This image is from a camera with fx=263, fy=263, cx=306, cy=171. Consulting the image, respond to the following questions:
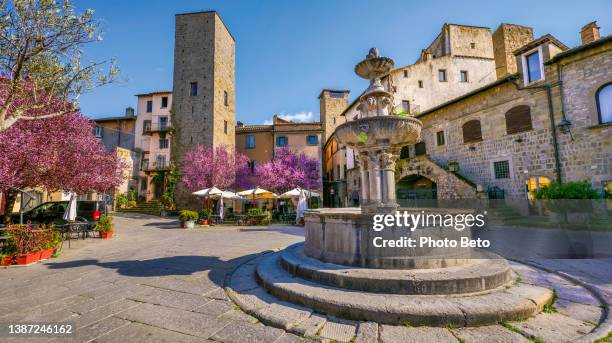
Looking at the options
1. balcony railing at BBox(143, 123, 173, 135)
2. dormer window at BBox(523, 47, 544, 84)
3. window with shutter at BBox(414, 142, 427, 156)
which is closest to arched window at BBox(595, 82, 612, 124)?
dormer window at BBox(523, 47, 544, 84)

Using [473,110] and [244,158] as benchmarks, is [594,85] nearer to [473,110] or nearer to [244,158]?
[473,110]

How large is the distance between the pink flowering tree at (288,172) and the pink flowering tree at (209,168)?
2972mm

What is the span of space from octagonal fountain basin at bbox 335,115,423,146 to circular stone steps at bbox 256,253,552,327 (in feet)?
9.77

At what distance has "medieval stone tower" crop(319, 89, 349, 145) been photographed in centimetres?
3525

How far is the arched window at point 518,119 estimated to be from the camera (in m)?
14.5

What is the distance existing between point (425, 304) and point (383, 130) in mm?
3196

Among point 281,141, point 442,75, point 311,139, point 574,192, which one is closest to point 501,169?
point 574,192

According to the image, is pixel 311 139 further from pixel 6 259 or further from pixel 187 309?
pixel 187 309

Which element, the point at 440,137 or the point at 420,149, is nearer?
the point at 440,137

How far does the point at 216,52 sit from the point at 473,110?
24.9 m

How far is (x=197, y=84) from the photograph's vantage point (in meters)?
28.1

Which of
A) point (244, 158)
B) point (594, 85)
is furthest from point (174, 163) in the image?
point (594, 85)

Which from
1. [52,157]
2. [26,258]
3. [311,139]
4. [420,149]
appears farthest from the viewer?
[311,139]

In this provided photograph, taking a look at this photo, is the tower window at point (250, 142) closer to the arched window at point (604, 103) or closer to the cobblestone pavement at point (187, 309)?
the cobblestone pavement at point (187, 309)
